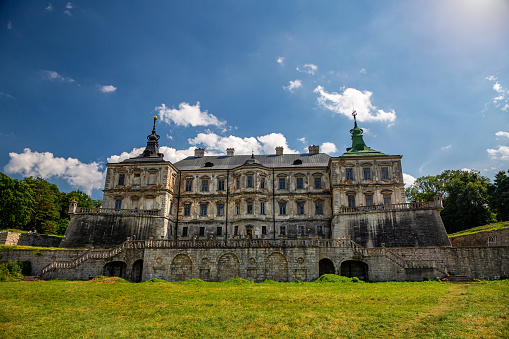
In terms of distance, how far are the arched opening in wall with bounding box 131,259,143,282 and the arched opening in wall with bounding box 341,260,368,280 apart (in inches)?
749

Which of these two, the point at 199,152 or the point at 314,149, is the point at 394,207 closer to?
the point at 314,149

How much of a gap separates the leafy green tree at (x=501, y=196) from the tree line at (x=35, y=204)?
60652 millimetres

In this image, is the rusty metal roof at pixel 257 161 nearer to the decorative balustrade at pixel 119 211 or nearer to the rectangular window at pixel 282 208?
the rectangular window at pixel 282 208

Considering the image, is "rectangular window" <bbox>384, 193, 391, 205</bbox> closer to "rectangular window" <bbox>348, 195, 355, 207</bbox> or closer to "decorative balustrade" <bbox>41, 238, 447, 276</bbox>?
"rectangular window" <bbox>348, 195, 355, 207</bbox>

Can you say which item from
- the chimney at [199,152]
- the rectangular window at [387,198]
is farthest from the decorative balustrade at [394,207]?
the chimney at [199,152]

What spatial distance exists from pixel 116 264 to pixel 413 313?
27.6m

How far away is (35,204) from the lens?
169 feet

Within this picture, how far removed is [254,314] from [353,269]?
19494 mm

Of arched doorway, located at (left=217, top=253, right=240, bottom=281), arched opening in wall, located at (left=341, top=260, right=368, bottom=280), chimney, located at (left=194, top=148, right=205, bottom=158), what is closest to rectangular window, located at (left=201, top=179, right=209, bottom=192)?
chimney, located at (left=194, top=148, right=205, bottom=158)

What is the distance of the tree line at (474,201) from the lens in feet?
144

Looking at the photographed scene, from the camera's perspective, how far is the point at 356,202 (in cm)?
3997

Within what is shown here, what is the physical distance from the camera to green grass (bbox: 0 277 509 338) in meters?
12.5

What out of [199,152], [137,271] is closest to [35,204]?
[199,152]

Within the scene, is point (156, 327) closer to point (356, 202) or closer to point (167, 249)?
point (167, 249)
